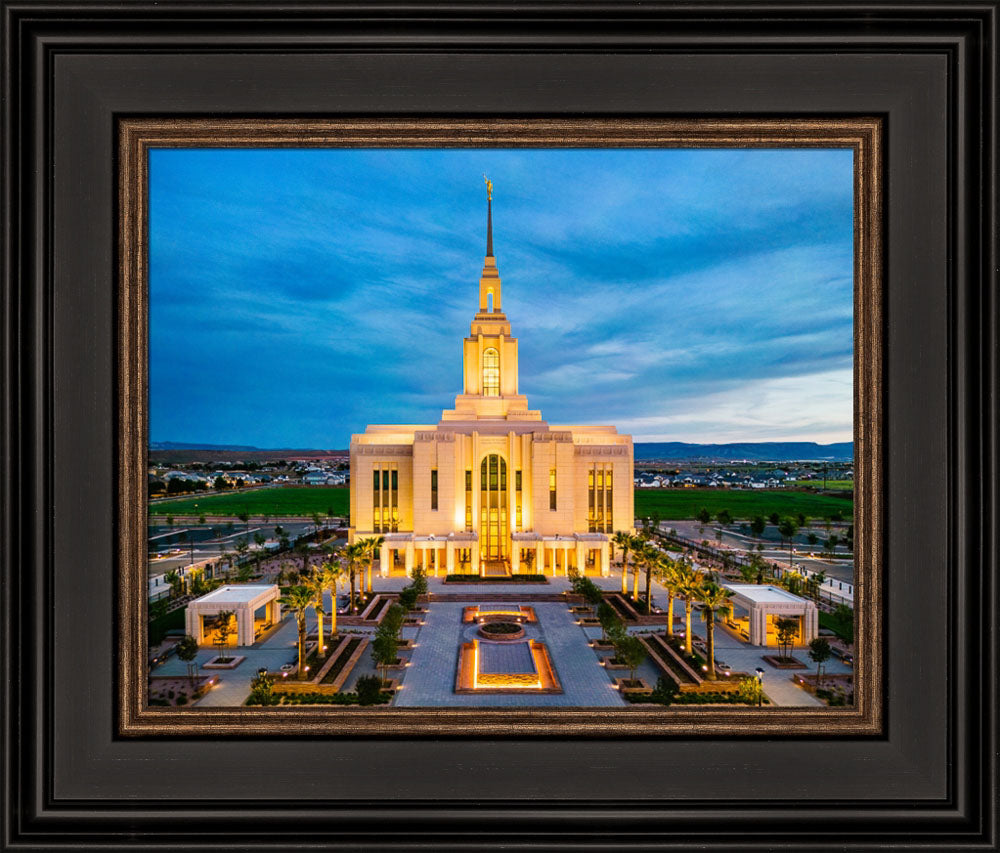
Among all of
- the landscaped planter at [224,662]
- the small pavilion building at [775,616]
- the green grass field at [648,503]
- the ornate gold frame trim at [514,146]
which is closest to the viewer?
the ornate gold frame trim at [514,146]

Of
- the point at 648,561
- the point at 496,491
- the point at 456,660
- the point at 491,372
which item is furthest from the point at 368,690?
the point at 491,372

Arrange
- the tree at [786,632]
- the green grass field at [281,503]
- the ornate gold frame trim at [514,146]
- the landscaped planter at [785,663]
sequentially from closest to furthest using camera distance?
the ornate gold frame trim at [514,146] → the landscaped planter at [785,663] → the tree at [786,632] → the green grass field at [281,503]

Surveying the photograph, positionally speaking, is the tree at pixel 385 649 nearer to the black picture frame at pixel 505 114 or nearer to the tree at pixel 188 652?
the tree at pixel 188 652

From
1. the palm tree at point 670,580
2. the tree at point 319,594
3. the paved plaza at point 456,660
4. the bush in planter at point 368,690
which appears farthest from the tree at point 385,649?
the palm tree at point 670,580

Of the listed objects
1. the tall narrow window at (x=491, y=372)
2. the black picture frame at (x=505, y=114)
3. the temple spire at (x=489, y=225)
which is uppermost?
the temple spire at (x=489, y=225)

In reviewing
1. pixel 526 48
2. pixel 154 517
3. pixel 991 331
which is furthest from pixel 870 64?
pixel 154 517

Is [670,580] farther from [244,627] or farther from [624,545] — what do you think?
[244,627]
